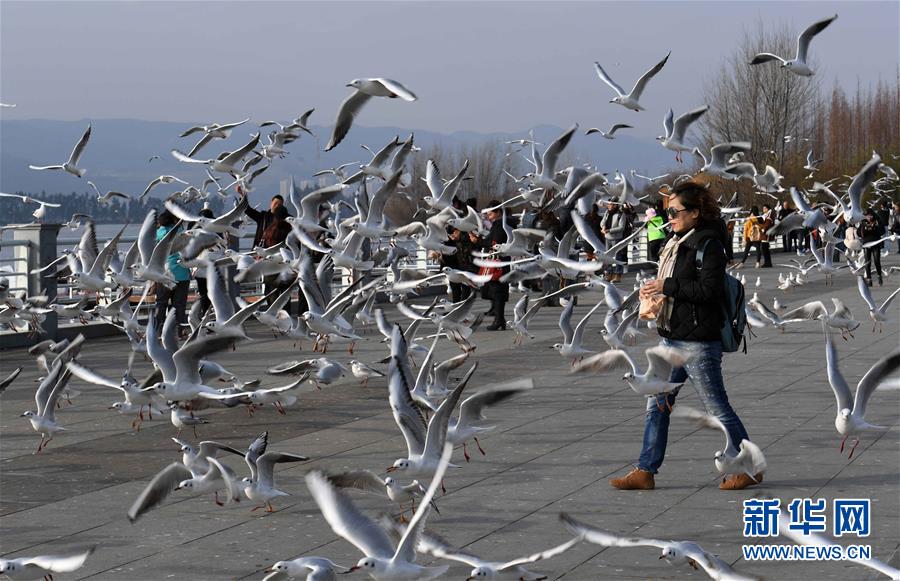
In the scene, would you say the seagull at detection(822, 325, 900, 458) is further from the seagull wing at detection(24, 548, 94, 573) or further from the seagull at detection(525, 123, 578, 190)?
the seagull at detection(525, 123, 578, 190)

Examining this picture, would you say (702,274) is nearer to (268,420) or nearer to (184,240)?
(268,420)

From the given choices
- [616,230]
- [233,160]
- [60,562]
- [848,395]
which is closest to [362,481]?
[60,562]

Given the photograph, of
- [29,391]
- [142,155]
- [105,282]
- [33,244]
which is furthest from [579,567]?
[142,155]

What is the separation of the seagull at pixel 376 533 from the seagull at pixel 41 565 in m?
0.98

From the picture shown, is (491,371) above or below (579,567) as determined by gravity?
below

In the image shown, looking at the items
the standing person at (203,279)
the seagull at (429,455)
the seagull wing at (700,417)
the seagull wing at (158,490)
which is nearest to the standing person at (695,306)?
the seagull wing at (700,417)

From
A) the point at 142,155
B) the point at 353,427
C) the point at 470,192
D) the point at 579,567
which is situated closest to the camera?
the point at 579,567

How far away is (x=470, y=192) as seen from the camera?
242 ft

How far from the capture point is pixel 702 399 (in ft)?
23.8

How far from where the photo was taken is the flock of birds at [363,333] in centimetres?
535

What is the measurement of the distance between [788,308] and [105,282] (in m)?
10.7

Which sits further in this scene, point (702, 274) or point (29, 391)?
point (29, 391)

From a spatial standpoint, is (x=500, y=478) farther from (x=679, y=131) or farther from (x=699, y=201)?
(x=679, y=131)

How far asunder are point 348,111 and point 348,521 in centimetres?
782
